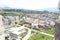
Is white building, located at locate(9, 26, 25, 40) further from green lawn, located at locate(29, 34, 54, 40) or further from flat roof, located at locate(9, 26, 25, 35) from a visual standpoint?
green lawn, located at locate(29, 34, 54, 40)

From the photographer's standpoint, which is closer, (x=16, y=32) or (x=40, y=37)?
(x=40, y=37)

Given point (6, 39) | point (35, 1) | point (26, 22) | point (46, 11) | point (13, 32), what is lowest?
point (6, 39)

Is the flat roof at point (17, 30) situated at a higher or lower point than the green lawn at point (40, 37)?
higher

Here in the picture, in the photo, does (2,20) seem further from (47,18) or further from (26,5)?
(47,18)

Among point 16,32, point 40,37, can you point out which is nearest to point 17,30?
point 16,32

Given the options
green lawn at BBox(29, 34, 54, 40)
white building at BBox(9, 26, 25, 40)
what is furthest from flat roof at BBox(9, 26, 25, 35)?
green lawn at BBox(29, 34, 54, 40)

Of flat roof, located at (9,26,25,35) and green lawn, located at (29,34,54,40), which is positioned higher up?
flat roof, located at (9,26,25,35)

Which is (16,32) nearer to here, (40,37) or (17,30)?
(17,30)

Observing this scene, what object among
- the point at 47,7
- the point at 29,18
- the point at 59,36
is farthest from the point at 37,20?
the point at 59,36

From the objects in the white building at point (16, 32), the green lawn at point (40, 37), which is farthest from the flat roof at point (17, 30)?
the green lawn at point (40, 37)

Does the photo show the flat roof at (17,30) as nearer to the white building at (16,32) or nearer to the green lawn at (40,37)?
the white building at (16,32)

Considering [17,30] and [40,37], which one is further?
[17,30]
